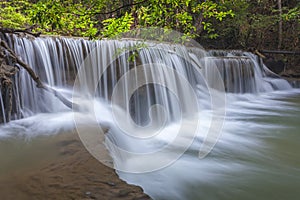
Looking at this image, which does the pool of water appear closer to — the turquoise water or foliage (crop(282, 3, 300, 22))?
the turquoise water

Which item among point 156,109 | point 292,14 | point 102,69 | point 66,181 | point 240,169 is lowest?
point 240,169

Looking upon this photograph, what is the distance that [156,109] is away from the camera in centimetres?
726

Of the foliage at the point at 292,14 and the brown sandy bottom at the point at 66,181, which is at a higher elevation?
the foliage at the point at 292,14

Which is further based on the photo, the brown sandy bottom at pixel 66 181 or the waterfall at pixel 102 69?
Result: the waterfall at pixel 102 69

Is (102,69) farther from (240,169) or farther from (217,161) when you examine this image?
(240,169)

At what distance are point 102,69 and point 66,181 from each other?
4.92 meters

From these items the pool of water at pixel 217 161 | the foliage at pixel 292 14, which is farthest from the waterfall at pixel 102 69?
the foliage at pixel 292 14

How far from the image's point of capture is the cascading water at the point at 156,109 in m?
3.68

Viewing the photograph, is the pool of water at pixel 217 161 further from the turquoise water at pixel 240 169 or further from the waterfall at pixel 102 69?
the waterfall at pixel 102 69

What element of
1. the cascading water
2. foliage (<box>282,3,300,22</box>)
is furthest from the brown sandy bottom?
foliage (<box>282,3,300,22</box>)

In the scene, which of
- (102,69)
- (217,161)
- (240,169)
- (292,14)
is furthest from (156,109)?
(292,14)

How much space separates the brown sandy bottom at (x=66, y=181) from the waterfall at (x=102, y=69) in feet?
5.39

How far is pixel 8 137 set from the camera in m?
4.02

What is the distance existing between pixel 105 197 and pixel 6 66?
337cm
